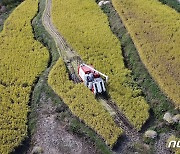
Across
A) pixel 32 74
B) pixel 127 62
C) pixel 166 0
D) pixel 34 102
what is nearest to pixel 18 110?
pixel 34 102

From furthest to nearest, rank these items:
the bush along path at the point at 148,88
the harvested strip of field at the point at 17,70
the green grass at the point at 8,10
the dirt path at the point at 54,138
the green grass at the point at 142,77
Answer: the green grass at the point at 8,10 → the green grass at the point at 142,77 → the bush along path at the point at 148,88 → the harvested strip of field at the point at 17,70 → the dirt path at the point at 54,138

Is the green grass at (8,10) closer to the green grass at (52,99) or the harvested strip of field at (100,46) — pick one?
the green grass at (52,99)

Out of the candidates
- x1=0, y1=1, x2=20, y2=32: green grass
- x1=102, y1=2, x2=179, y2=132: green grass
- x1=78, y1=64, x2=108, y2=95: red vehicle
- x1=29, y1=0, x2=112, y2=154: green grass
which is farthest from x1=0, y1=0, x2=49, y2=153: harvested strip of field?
x1=102, y1=2, x2=179, y2=132: green grass

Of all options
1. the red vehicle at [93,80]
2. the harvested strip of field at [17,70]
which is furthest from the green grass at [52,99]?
the red vehicle at [93,80]

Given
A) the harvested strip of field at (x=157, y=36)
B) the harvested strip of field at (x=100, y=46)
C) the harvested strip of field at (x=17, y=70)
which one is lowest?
the harvested strip of field at (x=157, y=36)

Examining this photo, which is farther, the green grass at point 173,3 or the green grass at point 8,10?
the green grass at point 8,10

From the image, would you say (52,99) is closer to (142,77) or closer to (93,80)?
(93,80)

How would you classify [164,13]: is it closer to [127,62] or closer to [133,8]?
[133,8]
